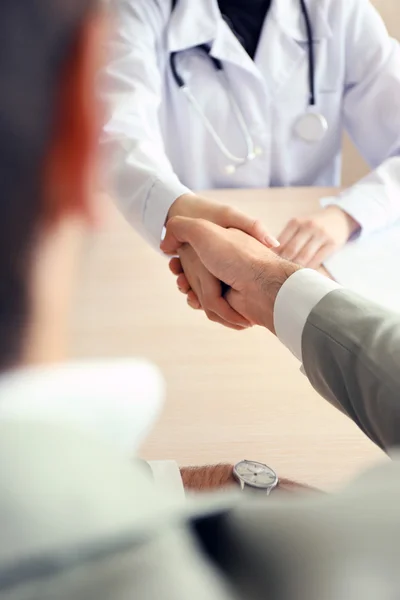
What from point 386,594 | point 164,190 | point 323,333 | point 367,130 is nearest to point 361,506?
point 386,594

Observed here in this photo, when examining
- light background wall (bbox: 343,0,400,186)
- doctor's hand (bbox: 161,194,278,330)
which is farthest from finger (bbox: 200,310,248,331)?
light background wall (bbox: 343,0,400,186)

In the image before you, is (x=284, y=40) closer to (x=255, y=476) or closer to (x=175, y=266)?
(x=175, y=266)

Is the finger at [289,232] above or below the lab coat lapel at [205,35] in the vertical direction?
below

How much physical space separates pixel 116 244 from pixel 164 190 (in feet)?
0.31

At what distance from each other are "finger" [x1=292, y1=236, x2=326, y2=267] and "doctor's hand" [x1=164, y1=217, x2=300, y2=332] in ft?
0.23

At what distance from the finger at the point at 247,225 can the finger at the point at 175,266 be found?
0.23 ft

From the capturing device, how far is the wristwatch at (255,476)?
40 centimetres

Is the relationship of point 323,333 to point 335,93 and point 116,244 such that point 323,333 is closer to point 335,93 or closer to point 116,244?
point 116,244

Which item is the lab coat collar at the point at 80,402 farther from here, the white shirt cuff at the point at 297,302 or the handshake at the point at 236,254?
the handshake at the point at 236,254

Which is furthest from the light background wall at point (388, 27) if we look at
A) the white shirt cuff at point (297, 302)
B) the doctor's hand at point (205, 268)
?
the white shirt cuff at point (297, 302)

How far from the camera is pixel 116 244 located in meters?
0.81

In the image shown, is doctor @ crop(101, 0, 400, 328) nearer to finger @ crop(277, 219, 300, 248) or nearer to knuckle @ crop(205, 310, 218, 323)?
finger @ crop(277, 219, 300, 248)

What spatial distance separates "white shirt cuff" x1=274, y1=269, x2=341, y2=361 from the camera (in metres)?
0.49

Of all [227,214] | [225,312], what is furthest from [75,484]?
[227,214]
